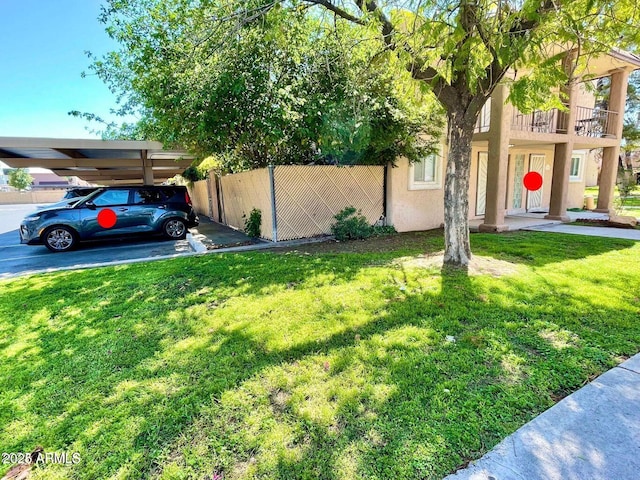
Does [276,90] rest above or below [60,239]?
above

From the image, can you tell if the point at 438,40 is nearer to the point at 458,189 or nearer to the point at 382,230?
the point at 458,189

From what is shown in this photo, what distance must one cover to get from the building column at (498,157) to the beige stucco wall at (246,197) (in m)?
6.37

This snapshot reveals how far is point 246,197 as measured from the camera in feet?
36.2

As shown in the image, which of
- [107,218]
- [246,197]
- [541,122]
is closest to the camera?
[107,218]

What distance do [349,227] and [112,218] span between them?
6689 millimetres

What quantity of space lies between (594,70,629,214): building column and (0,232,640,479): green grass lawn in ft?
30.2

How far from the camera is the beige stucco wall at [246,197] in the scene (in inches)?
366

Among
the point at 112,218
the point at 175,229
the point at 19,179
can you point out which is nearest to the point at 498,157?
the point at 175,229

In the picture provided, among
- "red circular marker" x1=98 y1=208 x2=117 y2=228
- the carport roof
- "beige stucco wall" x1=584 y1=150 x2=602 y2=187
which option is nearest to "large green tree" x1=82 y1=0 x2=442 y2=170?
"red circular marker" x1=98 y1=208 x2=117 y2=228

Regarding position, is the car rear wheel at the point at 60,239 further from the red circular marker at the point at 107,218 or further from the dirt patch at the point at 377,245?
the dirt patch at the point at 377,245

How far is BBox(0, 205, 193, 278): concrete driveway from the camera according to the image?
7.32 m

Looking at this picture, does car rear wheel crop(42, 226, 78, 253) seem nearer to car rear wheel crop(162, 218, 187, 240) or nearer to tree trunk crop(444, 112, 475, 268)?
car rear wheel crop(162, 218, 187, 240)

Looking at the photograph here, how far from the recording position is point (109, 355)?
130 inches

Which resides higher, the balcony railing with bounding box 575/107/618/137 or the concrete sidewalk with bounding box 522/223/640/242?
Answer: the balcony railing with bounding box 575/107/618/137
